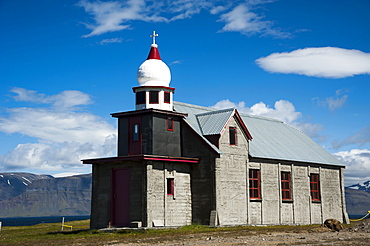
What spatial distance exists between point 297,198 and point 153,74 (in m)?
18.3

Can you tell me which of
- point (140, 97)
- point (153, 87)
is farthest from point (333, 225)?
point (140, 97)

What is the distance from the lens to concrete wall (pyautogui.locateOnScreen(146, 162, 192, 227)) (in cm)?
3859

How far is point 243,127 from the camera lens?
4462 centimetres

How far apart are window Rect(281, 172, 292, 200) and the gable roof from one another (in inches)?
63.9

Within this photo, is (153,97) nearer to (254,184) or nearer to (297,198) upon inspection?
(254,184)

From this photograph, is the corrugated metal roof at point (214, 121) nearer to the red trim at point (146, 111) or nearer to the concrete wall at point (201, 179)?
the concrete wall at point (201, 179)

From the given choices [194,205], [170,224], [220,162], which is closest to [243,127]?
[220,162]

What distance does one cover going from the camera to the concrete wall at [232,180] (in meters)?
41.4

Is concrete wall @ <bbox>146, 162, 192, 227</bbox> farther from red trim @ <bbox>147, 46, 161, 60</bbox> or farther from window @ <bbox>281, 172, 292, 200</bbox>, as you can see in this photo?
window @ <bbox>281, 172, 292, 200</bbox>

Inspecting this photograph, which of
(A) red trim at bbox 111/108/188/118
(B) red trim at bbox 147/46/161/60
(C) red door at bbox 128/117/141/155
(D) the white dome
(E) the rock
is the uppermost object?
(B) red trim at bbox 147/46/161/60

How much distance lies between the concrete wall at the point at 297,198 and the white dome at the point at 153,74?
10577 millimetres

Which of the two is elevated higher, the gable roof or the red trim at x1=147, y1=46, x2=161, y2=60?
the red trim at x1=147, y1=46, x2=161, y2=60

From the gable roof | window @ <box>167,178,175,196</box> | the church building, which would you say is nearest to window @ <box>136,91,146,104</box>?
the church building

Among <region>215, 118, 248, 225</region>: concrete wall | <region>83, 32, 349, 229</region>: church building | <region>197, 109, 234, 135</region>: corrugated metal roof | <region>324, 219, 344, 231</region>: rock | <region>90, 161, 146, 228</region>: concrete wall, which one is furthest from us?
<region>197, 109, 234, 135</region>: corrugated metal roof
